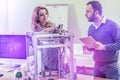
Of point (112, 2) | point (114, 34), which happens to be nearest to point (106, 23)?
point (114, 34)

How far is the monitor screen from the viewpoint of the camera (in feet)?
6.95

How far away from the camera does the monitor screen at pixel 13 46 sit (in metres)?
2.12

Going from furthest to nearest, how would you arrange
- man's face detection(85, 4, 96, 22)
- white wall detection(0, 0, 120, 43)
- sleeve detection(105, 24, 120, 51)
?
white wall detection(0, 0, 120, 43)
man's face detection(85, 4, 96, 22)
sleeve detection(105, 24, 120, 51)

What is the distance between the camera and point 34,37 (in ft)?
5.31

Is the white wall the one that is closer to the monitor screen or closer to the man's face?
the man's face

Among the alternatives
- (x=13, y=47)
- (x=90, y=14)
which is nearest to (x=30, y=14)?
(x=90, y=14)

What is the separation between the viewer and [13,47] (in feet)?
7.07

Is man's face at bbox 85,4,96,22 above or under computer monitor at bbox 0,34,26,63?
above

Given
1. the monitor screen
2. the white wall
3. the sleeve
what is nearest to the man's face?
the white wall

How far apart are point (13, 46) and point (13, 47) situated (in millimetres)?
11

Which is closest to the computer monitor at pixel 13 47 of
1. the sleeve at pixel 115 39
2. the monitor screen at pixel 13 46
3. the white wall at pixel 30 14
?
the monitor screen at pixel 13 46

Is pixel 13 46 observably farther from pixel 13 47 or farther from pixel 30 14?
pixel 30 14

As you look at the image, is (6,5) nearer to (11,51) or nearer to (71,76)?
(11,51)

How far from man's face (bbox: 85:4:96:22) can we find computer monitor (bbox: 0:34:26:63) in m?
1.14
